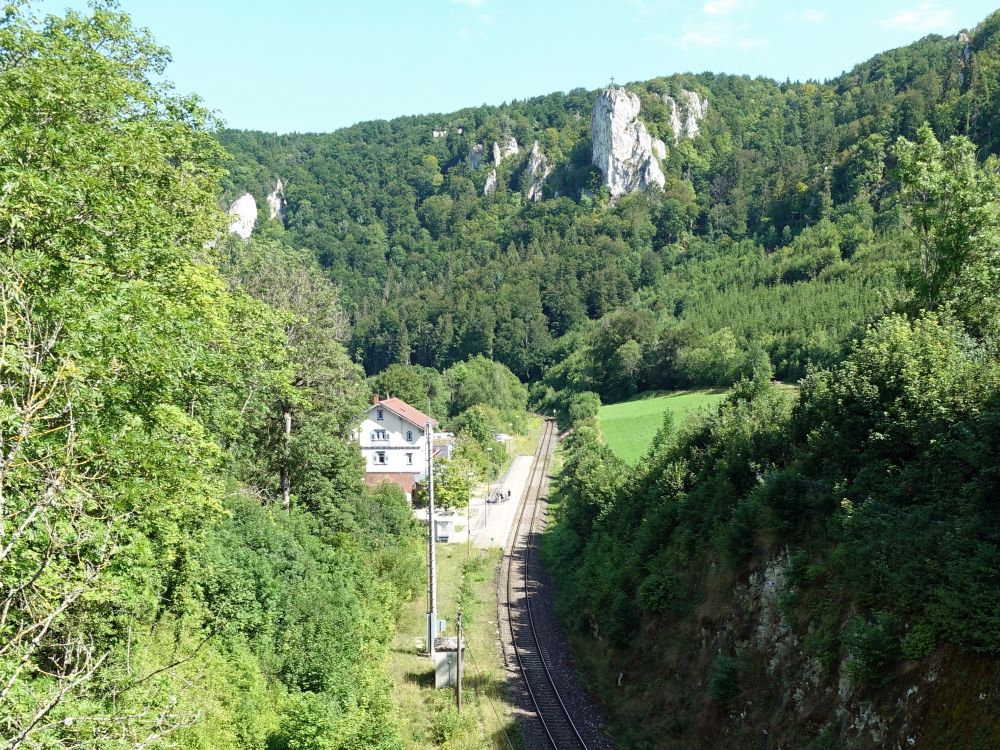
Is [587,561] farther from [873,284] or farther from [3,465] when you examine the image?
[873,284]

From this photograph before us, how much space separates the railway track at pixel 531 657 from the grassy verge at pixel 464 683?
21.1 inches

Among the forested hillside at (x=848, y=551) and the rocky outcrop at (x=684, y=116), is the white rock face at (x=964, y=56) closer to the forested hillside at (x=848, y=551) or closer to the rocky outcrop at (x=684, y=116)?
the rocky outcrop at (x=684, y=116)

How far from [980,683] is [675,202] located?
155 m

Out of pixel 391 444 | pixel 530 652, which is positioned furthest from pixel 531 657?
pixel 391 444

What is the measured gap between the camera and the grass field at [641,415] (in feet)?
170

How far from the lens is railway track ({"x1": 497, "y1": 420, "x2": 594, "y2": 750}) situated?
18578 millimetres

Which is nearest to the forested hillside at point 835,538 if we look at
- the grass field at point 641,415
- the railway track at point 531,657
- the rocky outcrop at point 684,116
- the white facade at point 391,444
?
the railway track at point 531,657

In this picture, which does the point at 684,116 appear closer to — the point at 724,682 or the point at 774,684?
the point at 724,682

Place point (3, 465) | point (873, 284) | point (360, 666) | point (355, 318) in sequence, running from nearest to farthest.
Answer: point (3, 465) → point (360, 666) → point (873, 284) → point (355, 318)

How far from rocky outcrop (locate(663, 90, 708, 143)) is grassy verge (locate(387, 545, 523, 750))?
595ft

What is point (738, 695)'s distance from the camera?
1562 cm

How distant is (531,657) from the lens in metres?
23.8

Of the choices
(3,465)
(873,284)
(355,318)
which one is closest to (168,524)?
(3,465)

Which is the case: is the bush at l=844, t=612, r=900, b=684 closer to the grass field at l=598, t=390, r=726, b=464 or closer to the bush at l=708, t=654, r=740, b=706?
the bush at l=708, t=654, r=740, b=706
